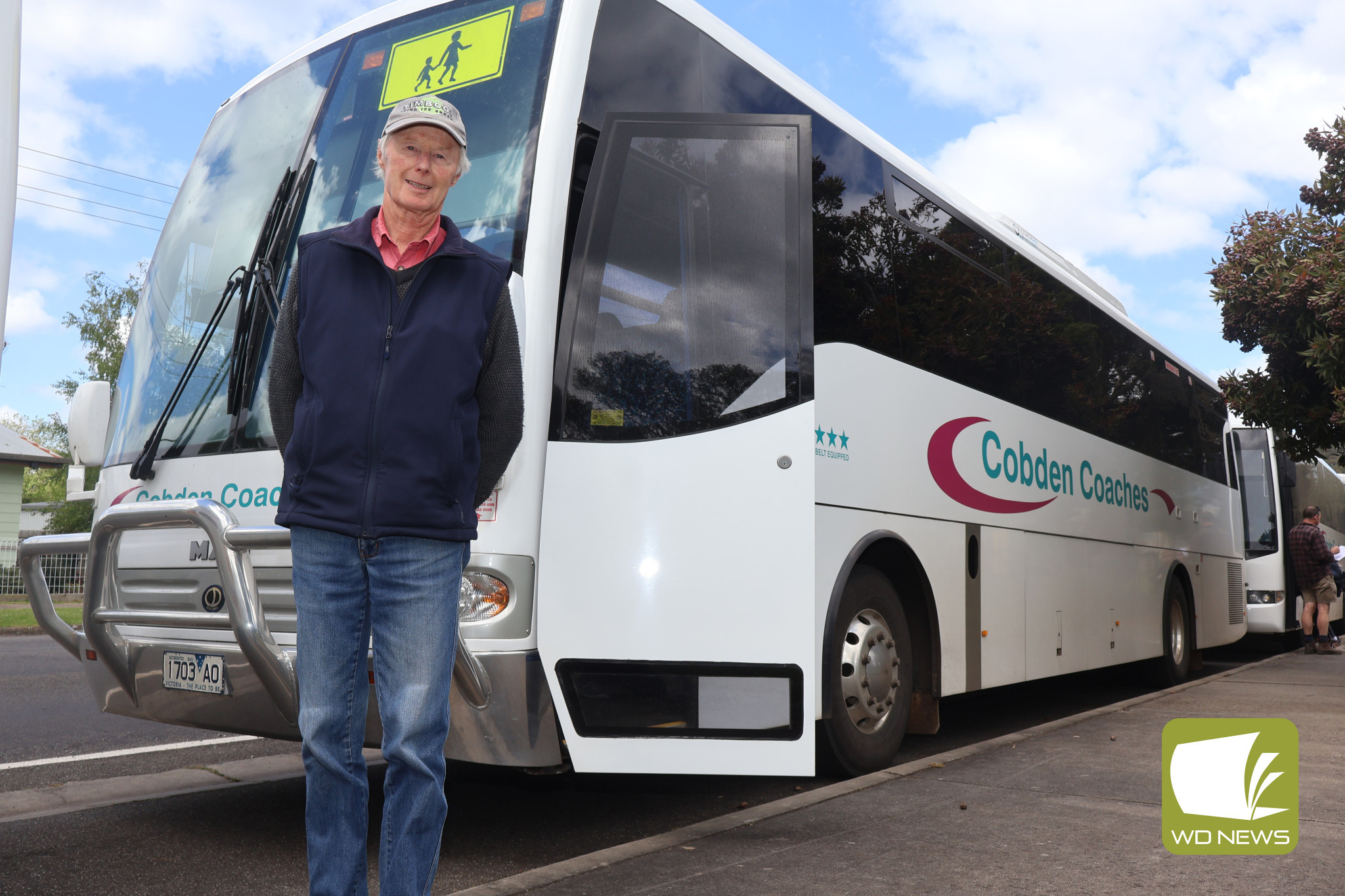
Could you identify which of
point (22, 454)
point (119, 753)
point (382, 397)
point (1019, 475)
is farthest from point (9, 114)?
point (22, 454)

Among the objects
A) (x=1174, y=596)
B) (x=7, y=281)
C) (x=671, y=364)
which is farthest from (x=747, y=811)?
(x=1174, y=596)

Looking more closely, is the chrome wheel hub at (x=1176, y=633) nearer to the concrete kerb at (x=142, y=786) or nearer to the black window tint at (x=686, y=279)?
the concrete kerb at (x=142, y=786)

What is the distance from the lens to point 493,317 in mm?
2852

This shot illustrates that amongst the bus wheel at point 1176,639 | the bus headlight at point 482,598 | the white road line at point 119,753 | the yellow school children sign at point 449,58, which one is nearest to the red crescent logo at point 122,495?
the white road line at point 119,753

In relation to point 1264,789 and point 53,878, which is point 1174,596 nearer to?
point 1264,789

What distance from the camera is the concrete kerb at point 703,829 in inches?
140

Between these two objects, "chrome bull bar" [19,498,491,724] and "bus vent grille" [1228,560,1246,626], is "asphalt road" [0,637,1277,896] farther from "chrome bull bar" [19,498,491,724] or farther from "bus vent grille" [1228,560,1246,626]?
"bus vent grille" [1228,560,1246,626]

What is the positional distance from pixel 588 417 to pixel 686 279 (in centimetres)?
69

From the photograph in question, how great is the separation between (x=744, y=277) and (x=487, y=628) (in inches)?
63.4

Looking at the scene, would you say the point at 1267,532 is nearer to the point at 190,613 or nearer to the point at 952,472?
the point at 952,472

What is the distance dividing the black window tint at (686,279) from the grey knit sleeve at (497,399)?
1.19 metres

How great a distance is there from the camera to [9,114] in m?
2.31

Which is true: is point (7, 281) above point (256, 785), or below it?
above

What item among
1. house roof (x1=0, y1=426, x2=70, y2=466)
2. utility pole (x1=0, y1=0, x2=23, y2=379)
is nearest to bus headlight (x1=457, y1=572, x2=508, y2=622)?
utility pole (x1=0, y1=0, x2=23, y2=379)
